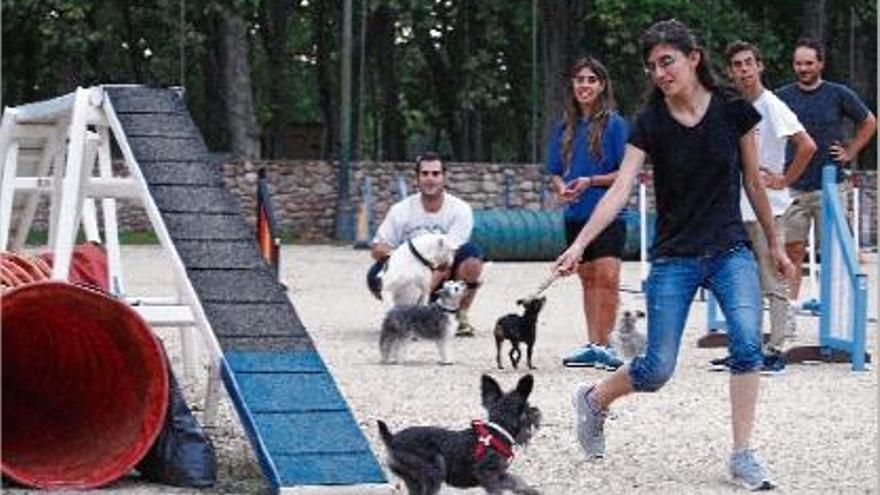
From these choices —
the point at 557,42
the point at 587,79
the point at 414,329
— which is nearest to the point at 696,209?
the point at 587,79

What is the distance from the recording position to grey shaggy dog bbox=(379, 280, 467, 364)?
12578 millimetres

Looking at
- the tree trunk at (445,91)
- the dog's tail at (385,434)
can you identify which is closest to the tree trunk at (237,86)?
the tree trunk at (445,91)

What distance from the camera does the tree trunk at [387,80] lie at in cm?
4685

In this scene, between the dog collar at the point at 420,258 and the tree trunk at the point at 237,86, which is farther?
the tree trunk at the point at 237,86

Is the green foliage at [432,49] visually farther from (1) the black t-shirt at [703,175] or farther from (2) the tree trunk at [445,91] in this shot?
(1) the black t-shirt at [703,175]

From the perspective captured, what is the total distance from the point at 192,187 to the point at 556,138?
4.16m

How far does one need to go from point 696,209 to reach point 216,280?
1847 mm

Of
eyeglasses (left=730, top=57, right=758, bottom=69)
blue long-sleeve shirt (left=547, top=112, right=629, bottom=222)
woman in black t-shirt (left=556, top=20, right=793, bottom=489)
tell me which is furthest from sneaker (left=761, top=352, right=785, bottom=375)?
woman in black t-shirt (left=556, top=20, right=793, bottom=489)

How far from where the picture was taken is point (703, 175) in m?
7.77

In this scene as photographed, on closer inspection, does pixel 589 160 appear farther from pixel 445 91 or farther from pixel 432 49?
pixel 445 91

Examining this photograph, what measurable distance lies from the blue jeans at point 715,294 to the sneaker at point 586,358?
4.20m

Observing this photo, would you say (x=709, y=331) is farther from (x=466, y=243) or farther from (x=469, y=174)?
(x=469, y=174)

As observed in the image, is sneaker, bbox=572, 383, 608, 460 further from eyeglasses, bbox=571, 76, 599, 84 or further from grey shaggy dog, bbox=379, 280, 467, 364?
grey shaggy dog, bbox=379, 280, 467, 364

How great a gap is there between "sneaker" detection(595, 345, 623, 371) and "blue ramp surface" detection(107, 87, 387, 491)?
12.1 ft
